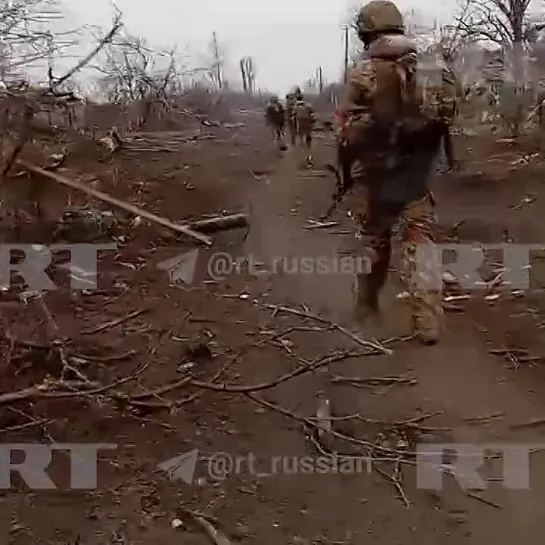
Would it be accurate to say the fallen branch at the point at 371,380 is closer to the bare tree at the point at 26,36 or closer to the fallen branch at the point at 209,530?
the fallen branch at the point at 209,530

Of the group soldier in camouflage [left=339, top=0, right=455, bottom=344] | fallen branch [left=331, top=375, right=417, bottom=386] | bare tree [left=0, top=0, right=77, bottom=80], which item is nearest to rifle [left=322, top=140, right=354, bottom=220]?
soldier in camouflage [left=339, top=0, right=455, bottom=344]

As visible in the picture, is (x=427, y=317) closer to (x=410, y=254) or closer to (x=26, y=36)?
(x=410, y=254)

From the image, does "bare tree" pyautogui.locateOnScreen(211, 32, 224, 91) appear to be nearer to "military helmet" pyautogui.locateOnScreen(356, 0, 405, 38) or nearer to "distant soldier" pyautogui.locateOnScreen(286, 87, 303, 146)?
"distant soldier" pyautogui.locateOnScreen(286, 87, 303, 146)

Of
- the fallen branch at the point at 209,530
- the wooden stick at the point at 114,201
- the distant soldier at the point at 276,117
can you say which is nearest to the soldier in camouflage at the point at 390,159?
the distant soldier at the point at 276,117

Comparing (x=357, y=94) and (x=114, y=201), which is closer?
(x=357, y=94)

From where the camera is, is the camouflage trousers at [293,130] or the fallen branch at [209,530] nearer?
the fallen branch at [209,530]

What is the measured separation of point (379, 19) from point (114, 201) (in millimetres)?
444

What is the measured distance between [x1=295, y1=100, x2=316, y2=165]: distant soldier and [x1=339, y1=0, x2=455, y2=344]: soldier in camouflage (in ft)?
0.17

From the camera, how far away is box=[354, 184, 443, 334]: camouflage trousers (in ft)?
3.49

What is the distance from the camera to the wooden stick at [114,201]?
3.74 ft

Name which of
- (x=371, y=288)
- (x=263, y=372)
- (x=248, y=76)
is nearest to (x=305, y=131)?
(x=248, y=76)

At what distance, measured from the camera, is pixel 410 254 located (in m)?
1.07

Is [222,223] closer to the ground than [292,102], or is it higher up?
closer to the ground

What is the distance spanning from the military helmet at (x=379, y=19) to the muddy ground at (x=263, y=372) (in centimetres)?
16
